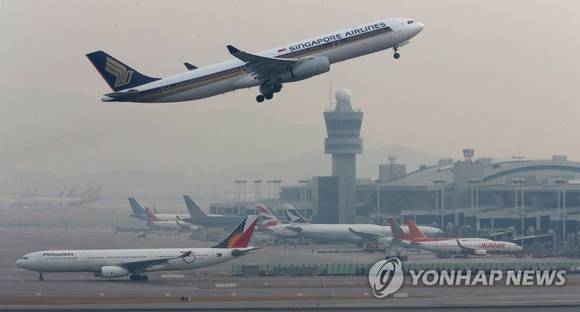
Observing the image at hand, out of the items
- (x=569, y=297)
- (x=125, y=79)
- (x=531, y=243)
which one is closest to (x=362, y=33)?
(x=125, y=79)

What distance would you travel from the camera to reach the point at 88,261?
9281 centimetres

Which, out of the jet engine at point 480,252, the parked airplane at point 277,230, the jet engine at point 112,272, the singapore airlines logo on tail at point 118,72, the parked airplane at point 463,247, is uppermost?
the singapore airlines logo on tail at point 118,72

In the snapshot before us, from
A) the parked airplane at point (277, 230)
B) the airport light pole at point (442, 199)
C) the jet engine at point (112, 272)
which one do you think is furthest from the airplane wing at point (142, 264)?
the airport light pole at point (442, 199)

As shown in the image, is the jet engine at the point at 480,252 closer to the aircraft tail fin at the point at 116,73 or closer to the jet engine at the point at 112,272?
the jet engine at the point at 112,272

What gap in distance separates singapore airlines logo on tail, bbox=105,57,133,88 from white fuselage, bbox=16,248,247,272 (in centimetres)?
2201

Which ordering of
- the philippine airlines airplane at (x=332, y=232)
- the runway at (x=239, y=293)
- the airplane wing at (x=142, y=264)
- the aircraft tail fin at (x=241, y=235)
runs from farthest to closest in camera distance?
the philippine airlines airplane at (x=332, y=232), the aircraft tail fin at (x=241, y=235), the airplane wing at (x=142, y=264), the runway at (x=239, y=293)

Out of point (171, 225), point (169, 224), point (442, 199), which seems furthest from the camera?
point (442, 199)

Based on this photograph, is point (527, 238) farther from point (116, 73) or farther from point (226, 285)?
point (116, 73)

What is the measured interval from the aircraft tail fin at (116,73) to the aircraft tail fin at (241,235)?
24680mm

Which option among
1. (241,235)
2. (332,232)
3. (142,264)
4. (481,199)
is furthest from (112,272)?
(481,199)

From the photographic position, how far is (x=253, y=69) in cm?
7581

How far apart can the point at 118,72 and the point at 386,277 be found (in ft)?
92.5

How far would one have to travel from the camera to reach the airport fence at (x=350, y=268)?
9581cm

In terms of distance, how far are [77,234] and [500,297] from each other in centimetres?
7437
